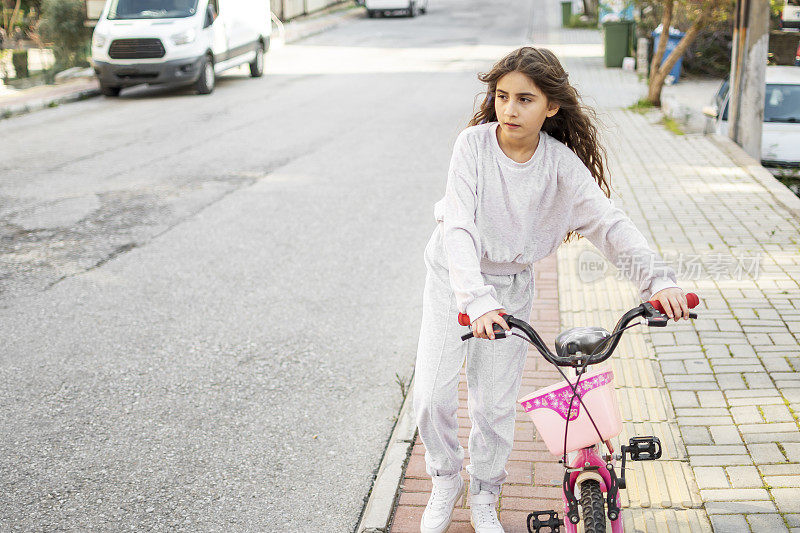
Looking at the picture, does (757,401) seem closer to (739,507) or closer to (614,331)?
(739,507)

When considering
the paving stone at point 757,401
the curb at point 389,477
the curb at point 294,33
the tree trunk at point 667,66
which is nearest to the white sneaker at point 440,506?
the curb at point 389,477

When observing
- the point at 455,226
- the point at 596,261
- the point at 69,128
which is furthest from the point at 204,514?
the point at 69,128

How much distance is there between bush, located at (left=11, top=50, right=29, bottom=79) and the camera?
19.3 m

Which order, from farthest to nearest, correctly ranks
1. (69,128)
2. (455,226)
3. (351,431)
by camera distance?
(69,128), (351,431), (455,226)

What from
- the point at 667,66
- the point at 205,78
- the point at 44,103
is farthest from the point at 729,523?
the point at 44,103

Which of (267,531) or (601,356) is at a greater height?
(601,356)

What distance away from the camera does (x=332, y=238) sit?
7.76 metres

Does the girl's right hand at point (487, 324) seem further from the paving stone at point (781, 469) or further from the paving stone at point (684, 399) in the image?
the paving stone at point (684, 399)

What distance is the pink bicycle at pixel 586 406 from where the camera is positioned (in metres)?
2.53

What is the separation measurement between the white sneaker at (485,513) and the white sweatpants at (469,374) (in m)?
0.07

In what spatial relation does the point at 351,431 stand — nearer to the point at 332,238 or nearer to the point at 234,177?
the point at 332,238

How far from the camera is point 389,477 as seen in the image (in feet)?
12.5

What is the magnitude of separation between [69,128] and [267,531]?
11752 millimetres

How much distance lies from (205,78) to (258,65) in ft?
11.2
